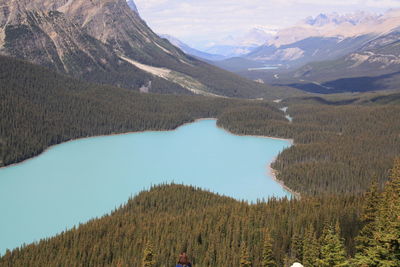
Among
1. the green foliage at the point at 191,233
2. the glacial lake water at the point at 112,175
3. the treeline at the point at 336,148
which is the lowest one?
the glacial lake water at the point at 112,175

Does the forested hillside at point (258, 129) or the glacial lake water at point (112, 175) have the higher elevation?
the forested hillside at point (258, 129)

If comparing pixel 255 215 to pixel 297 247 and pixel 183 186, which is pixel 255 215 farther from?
pixel 183 186

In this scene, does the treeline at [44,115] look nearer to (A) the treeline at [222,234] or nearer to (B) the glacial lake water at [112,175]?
(B) the glacial lake water at [112,175]

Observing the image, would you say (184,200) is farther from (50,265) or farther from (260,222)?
(50,265)

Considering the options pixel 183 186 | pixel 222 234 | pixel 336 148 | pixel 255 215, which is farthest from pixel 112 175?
pixel 336 148

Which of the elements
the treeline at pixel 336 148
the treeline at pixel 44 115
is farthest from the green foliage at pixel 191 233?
the treeline at pixel 44 115

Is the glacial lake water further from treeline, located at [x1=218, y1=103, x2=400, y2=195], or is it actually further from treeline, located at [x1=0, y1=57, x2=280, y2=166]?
treeline, located at [x1=218, y1=103, x2=400, y2=195]

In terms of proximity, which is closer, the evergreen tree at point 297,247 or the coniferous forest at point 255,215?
the coniferous forest at point 255,215
